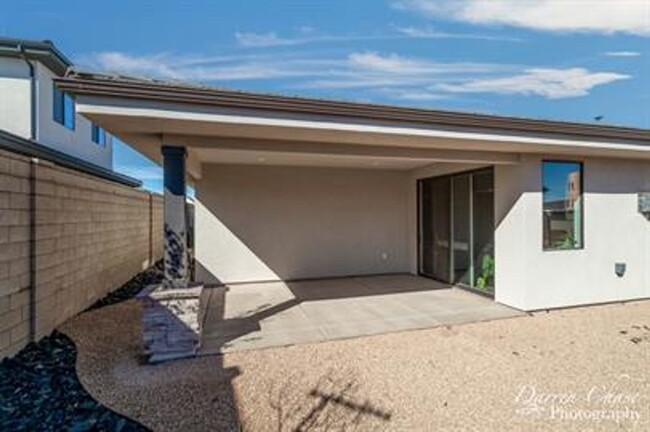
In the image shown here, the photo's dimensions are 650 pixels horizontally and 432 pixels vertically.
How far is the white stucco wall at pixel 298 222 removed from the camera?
8.12 metres

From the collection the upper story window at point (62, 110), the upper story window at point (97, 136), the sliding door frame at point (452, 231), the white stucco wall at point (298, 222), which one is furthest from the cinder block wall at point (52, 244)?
the sliding door frame at point (452, 231)

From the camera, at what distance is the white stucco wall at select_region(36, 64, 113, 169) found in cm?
887

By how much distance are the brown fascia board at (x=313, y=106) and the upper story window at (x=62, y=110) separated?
7713 mm

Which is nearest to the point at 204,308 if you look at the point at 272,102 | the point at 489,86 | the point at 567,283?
the point at 272,102

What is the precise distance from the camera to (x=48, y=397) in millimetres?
3090

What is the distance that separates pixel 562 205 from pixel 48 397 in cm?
760

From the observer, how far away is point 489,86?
9.77m

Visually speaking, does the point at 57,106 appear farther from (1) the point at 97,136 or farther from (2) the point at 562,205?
(2) the point at 562,205

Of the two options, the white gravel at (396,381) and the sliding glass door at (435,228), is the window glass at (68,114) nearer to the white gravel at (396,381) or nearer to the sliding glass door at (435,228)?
the white gravel at (396,381)

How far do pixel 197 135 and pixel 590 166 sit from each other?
6.75 metres

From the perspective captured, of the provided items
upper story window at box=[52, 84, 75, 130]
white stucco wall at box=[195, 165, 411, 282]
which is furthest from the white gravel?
upper story window at box=[52, 84, 75, 130]

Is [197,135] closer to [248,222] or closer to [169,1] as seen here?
[169,1]

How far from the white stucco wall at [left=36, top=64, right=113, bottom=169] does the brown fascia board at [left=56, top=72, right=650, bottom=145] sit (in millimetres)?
5645

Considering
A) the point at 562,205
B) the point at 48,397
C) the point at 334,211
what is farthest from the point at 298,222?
the point at 48,397
